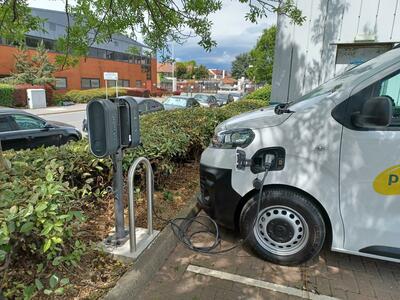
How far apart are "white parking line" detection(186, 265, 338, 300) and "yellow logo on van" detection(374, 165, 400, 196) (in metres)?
0.98

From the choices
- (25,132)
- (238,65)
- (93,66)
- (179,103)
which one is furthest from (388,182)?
(238,65)

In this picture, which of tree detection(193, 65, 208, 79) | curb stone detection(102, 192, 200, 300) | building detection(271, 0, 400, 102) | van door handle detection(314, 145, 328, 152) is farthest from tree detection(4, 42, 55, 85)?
tree detection(193, 65, 208, 79)

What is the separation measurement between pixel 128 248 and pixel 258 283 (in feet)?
3.95

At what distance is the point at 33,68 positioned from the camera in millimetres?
Result: 24312

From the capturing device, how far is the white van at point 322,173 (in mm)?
2359

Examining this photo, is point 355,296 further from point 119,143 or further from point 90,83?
point 90,83

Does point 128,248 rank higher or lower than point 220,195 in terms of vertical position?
lower

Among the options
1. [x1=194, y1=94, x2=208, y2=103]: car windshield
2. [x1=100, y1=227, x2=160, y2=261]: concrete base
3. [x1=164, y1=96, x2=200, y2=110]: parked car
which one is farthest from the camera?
[x1=194, y1=94, x2=208, y2=103]: car windshield

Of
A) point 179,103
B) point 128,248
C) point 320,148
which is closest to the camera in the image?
point 320,148

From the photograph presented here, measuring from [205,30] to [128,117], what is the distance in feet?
7.84

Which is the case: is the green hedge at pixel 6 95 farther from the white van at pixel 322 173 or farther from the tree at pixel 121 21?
the white van at pixel 322 173

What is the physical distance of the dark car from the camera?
6.05 metres

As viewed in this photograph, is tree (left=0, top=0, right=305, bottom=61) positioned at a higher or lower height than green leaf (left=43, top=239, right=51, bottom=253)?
higher

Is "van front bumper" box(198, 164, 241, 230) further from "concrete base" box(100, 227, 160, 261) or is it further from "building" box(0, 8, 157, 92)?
"building" box(0, 8, 157, 92)
